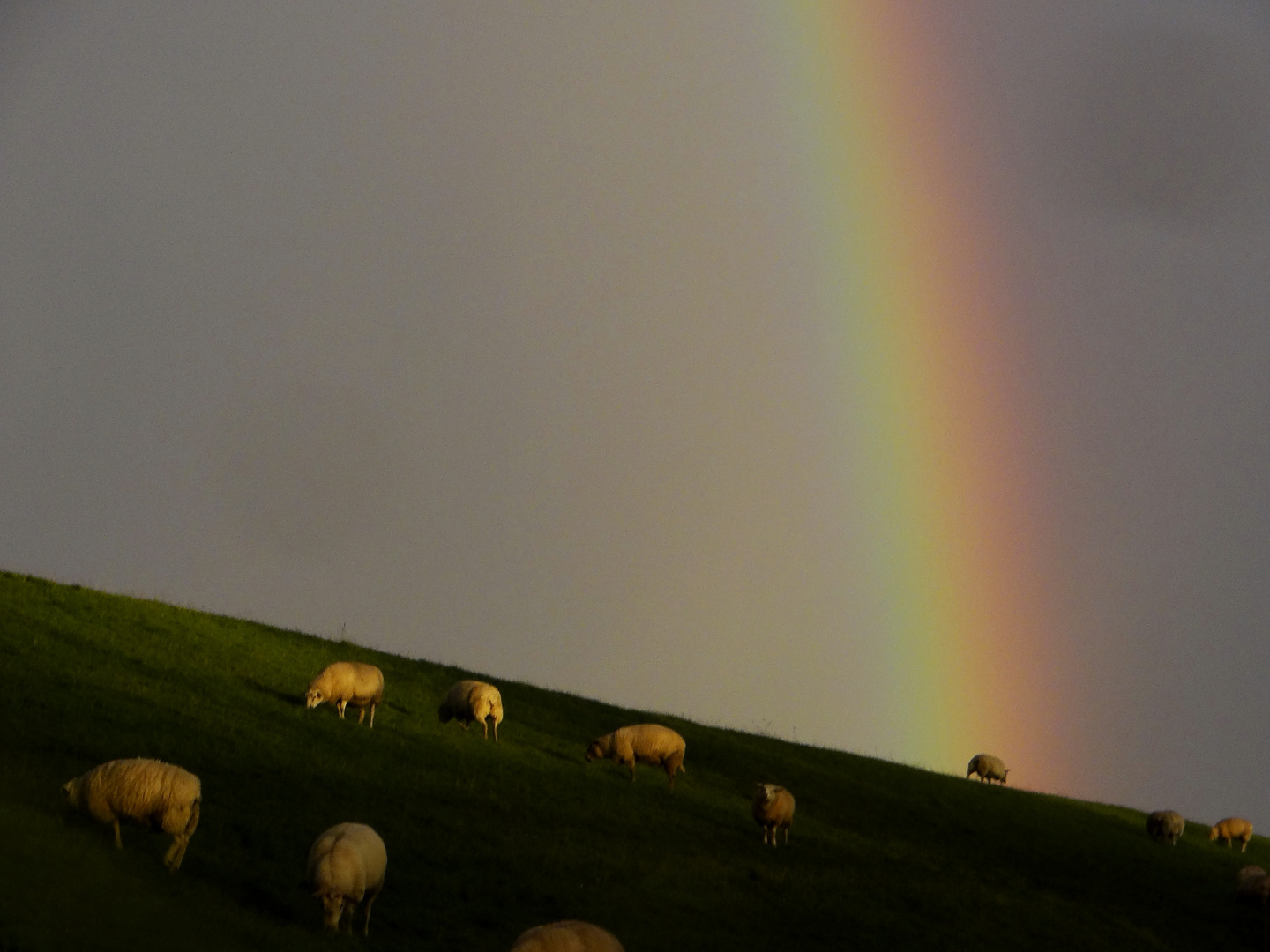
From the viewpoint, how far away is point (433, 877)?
24891mm

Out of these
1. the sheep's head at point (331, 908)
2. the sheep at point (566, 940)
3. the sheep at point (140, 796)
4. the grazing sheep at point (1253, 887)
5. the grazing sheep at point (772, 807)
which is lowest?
the sheep's head at point (331, 908)

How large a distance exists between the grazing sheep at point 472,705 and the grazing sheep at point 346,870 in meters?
17.9

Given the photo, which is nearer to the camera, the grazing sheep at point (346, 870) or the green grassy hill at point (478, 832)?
the grazing sheep at point (346, 870)

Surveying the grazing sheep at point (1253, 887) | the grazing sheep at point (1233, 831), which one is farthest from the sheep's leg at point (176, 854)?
the grazing sheep at point (1233, 831)

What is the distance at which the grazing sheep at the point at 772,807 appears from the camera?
3388 centimetres

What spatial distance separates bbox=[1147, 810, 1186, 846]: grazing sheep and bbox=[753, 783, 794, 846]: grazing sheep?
21606mm

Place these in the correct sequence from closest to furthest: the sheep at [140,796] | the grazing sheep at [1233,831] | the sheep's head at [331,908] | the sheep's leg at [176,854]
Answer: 1. the sheep's head at [331,908]
2. the sheep at [140,796]
3. the sheep's leg at [176,854]
4. the grazing sheep at [1233,831]

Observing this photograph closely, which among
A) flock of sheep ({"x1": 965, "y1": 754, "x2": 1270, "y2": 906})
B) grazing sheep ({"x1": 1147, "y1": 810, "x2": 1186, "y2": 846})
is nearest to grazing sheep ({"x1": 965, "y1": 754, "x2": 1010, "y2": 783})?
flock of sheep ({"x1": 965, "y1": 754, "x2": 1270, "y2": 906})

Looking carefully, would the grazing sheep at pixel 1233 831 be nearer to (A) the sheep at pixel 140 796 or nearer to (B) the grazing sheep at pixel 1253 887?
(B) the grazing sheep at pixel 1253 887

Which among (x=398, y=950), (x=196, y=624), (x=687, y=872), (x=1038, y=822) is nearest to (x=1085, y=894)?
(x=1038, y=822)

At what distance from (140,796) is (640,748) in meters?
19.1

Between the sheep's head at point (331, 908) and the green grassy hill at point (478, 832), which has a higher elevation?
the green grassy hill at point (478, 832)

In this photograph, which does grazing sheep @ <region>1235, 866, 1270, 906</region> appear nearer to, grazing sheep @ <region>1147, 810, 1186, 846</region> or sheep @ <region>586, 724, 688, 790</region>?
grazing sheep @ <region>1147, 810, 1186, 846</region>

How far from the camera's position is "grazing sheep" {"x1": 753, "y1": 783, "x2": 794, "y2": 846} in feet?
111
